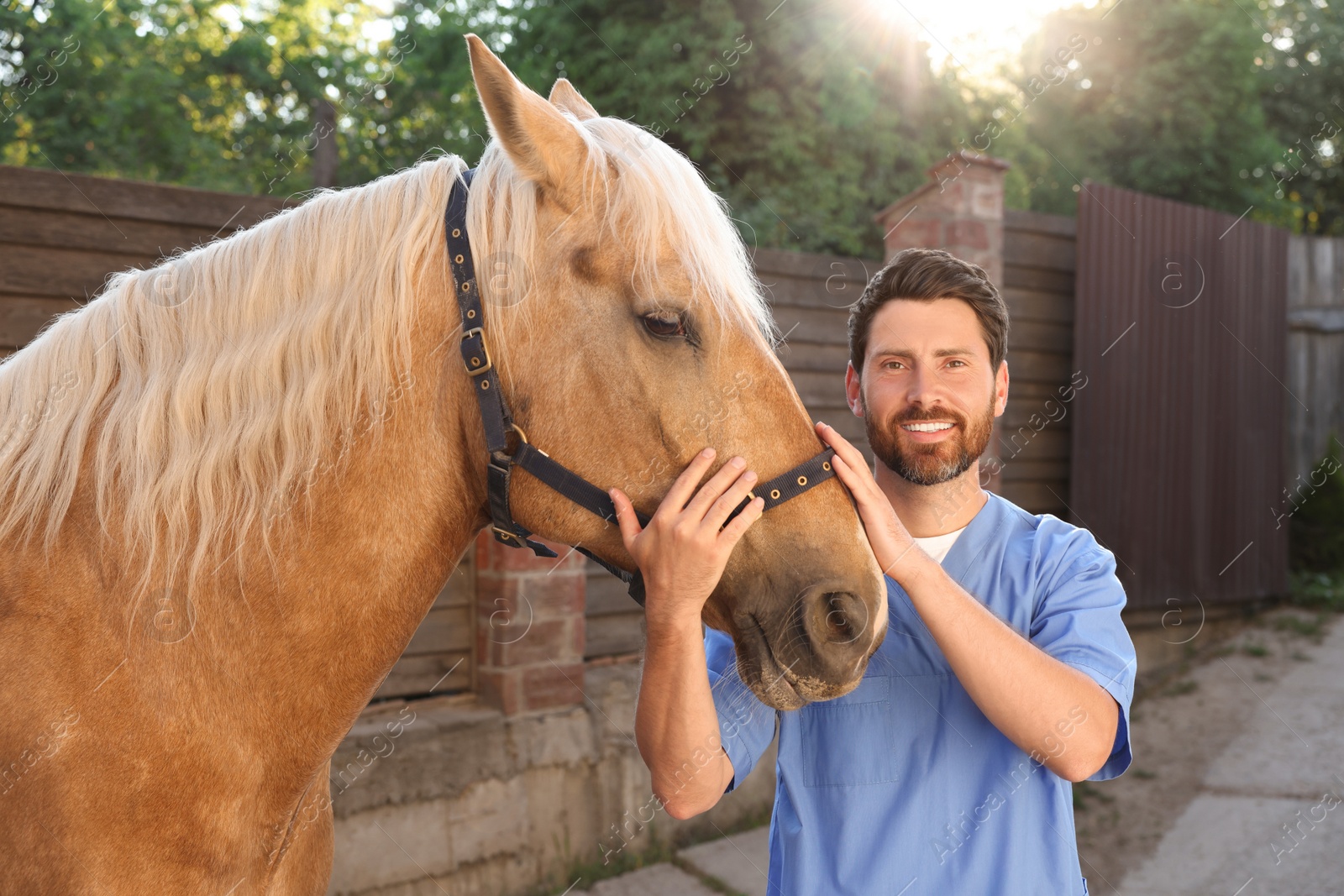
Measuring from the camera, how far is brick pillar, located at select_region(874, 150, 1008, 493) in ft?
16.0

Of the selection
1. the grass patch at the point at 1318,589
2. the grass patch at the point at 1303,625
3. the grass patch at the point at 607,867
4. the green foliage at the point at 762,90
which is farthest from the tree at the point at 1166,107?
the grass patch at the point at 607,867

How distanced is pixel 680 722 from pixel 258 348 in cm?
94

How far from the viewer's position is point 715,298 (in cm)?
142

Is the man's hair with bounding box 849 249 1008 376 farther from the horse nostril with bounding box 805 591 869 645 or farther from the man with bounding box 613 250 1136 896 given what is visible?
the horse nostril with bounding box 805 591 869 645

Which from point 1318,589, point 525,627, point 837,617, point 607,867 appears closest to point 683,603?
point 837,617

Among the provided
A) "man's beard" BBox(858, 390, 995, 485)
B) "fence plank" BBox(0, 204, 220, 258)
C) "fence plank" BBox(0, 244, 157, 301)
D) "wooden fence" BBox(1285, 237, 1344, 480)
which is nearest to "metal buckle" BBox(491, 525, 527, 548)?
"man's beard" BBox(858, 390, 995, 485)

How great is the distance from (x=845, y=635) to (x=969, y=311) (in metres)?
0.78

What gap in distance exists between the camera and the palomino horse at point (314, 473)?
1313mm

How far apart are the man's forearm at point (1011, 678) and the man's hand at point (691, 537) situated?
297mm

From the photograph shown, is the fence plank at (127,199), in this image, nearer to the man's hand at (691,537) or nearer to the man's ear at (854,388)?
the man's ear at (854,388)

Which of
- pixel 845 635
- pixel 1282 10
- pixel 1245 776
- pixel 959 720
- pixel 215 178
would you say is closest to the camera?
pixel 845 635

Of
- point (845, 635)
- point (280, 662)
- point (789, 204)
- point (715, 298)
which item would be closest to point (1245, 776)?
point (845, 635)

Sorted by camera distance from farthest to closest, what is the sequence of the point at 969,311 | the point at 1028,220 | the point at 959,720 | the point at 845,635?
the point at 1028,220
the point at 969,311
the point at 959,720
the point at 845,635

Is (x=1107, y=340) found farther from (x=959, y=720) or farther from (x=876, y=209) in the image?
(x=959, y=720)
